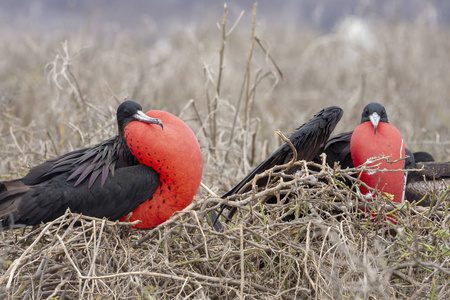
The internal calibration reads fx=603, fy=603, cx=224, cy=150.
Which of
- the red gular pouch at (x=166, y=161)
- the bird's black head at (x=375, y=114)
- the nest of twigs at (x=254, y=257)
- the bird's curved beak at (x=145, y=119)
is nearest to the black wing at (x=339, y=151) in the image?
the bird's black head at (x=375, y=114)

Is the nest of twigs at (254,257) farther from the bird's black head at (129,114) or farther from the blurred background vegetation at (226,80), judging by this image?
the blurred background vegetation at (226,80)

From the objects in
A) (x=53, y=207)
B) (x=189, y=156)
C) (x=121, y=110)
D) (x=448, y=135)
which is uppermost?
(x=121, y=110)

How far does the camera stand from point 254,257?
2271mm

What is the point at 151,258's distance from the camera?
2117mm

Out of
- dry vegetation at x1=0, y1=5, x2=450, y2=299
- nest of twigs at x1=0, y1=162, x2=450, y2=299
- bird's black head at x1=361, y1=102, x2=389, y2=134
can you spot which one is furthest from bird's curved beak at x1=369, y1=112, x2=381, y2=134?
nest of twigs at x1=0, y1=162, x2=450, y2=299

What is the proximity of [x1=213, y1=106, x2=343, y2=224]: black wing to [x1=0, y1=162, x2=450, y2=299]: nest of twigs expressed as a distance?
0.25m

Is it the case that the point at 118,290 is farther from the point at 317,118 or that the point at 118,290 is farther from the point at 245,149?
the point at 245,149

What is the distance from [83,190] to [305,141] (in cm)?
96

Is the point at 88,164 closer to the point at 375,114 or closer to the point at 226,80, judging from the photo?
the point at 375,114

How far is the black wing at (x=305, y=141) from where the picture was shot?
8.34ft

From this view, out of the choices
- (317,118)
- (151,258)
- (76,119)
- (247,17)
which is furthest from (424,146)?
(247,17)

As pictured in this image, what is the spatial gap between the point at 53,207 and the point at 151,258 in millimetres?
592

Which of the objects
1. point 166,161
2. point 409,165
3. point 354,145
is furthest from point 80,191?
point 409,165

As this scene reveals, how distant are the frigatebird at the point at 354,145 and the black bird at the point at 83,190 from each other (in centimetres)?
37
